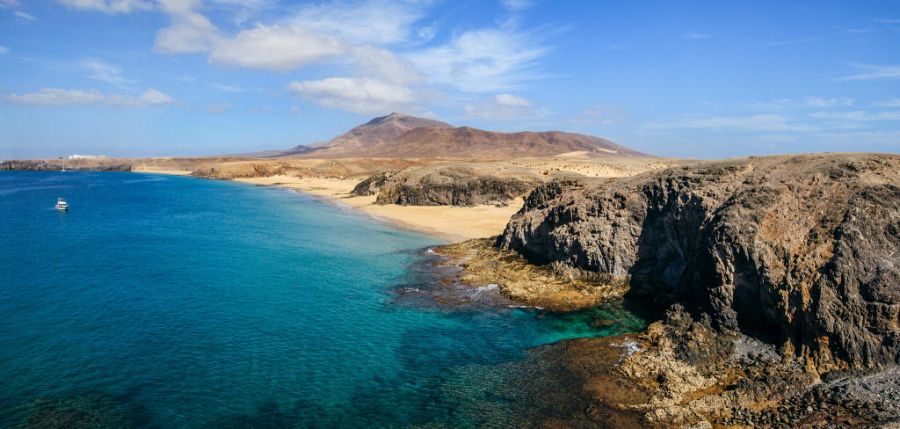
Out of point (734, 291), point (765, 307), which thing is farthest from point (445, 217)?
point (765, 307)

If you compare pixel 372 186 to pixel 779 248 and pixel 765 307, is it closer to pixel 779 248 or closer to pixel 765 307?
pixel 779 248

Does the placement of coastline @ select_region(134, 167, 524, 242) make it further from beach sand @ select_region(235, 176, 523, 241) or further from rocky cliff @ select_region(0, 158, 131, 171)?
rocky cliff @ select_region(0, 158, 131, 171)

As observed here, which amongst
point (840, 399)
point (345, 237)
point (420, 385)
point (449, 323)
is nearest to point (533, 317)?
point (449, 323)

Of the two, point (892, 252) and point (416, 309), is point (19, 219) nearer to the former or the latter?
point (416, 309)

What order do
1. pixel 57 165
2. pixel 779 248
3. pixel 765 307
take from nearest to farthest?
pixel 765 307, pixel 779 248, pixel 57 165

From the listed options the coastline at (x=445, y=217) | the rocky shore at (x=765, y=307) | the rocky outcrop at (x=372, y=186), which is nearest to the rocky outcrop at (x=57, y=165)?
the rocky outcrop at (x=372, y=186)

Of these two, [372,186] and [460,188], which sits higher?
[460,188]

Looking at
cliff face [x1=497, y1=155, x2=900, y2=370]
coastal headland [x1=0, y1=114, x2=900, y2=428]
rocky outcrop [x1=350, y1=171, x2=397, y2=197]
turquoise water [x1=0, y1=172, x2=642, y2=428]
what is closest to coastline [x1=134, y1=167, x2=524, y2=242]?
rocky outcrop [x1=350, y1=171, x2=397, y2=197]
